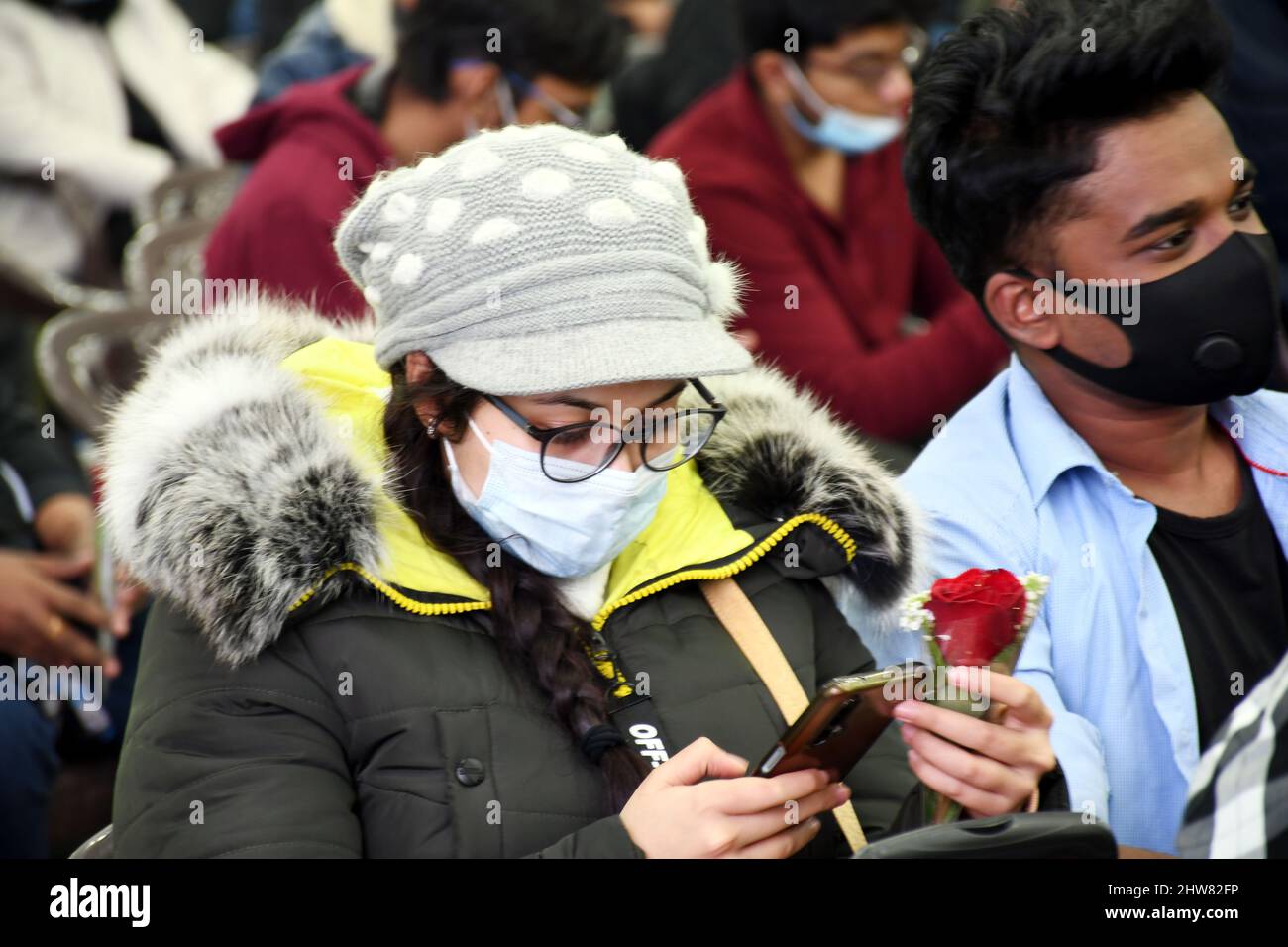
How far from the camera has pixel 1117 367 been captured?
6.97 ft

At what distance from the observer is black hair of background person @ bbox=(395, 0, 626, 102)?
3623 millimetres

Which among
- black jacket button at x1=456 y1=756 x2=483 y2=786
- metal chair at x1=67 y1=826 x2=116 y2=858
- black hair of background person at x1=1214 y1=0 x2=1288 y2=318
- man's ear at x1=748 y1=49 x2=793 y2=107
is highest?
man's ear at x1=748 y1=49 x2=793 y2=107

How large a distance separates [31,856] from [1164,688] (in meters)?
2.00

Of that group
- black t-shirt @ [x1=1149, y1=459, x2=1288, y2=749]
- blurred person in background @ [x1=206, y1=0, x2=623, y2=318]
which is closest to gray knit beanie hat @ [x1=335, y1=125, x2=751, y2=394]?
black t-shirt @ [x1=1149, y1=459, x2=1288, y2=749]

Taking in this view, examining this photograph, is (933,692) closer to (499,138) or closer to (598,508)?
(598,508)

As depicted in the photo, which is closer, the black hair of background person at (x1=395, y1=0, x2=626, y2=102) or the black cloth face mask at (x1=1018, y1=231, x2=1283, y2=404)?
the black cloth face mask at (x1=1018, y1=231, x2=1283, y2=404)

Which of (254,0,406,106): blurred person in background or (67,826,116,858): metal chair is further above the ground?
(254,0,406,106): blurred person in background

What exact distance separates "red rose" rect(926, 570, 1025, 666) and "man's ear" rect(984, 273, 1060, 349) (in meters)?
0.66

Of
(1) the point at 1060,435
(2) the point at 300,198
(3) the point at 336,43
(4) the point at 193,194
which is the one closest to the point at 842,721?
(1) the point at 1060,435

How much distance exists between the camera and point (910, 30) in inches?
150

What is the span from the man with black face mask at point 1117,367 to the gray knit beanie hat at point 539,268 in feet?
1.70

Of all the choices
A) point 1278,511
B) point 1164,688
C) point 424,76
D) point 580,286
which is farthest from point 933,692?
point 424,76

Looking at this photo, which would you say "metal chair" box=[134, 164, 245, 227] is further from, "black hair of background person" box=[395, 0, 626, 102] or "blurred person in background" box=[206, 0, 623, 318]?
"black hair of background person" box=[395, 0, 626, 102]

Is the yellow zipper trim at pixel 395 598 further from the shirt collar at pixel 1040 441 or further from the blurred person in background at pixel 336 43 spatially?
the blurred person in background at pixel 336 43
